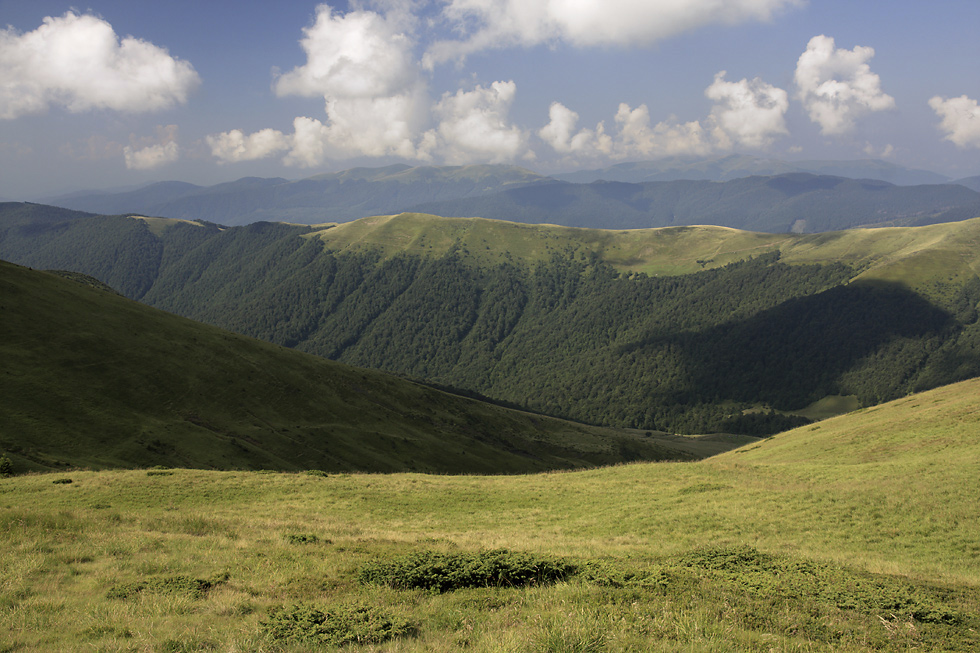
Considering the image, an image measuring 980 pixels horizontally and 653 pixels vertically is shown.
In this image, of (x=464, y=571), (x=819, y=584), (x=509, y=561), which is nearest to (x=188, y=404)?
(x=464, y=571)

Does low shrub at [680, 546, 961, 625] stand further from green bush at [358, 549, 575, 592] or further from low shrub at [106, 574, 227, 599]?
low shrub at [106, 574, 227, 599]

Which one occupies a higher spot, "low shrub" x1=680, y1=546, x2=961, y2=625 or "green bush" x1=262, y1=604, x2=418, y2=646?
"green bush" x1=262, y1=604, x2=418, y2=646

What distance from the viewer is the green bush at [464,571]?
12266 mm

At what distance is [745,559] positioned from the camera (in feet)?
→ 50.0

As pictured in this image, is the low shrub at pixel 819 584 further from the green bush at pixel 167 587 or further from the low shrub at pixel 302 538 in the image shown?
the green bush at pixel 167 587

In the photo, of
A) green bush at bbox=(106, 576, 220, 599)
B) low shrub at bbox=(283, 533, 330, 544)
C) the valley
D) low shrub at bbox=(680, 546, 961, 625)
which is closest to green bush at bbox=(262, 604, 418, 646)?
the valley

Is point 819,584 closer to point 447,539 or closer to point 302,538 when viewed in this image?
point 447,539

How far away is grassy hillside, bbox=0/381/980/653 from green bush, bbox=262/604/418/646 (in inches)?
1.9

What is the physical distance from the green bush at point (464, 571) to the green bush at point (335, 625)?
2.14 meters

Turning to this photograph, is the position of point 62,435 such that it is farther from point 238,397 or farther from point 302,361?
point 302,361

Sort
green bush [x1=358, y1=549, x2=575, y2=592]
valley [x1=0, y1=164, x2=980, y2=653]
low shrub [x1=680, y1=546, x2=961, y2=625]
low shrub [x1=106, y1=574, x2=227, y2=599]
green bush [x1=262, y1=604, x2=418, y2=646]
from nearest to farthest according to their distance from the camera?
green bush [x1=262, y1=604, x2=418, y2=646], valley [x1=0, y1=164, x2=980, y2=653], low shrub [x1=680, y1=546, x2=961, y2=625], low shrub [x1=106, y1=574, x2=227, y2=599], green bush [x1=358, y1=549, x2=575, y2=592]

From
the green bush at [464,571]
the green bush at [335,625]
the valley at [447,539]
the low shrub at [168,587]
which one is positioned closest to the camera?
the green bush at [335,625]

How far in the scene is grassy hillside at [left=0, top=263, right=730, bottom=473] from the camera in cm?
4097

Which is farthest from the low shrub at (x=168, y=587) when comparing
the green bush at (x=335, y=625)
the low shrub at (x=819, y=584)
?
the low shrub at (x=819, y=584)
